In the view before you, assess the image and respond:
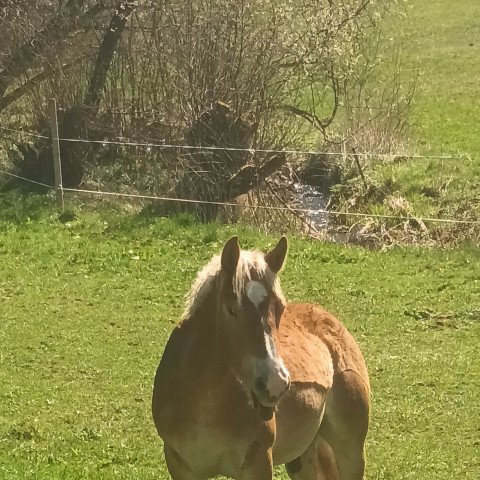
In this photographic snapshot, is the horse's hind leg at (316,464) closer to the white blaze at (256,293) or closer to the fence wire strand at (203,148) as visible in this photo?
the white blaze at (256,293)

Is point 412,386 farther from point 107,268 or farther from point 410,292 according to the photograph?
point 107,268

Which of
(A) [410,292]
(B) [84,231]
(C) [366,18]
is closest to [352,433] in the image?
(A) [410,292]

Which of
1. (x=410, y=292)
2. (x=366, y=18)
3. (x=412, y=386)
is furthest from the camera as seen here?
(x=366, y=18)

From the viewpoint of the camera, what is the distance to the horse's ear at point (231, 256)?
4066mm

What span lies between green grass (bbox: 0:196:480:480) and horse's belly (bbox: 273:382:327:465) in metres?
1.53

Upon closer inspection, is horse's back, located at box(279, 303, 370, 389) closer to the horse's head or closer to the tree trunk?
the horse's head

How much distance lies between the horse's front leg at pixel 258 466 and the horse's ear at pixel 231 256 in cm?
79

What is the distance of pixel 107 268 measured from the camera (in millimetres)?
10375

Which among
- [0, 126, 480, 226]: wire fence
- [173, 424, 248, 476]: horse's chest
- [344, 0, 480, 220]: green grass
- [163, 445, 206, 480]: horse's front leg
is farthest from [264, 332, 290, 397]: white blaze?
[344, 0, 480, 220]: green grass

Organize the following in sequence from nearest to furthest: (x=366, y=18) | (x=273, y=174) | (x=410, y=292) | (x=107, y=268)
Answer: (x=410, y=292) → (x=107, y=268) → (x=273, y=174) → (x=366, y=18)

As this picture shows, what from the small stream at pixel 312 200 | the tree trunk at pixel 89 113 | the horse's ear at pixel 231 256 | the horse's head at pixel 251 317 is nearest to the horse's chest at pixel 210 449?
the horse's head at pixel 251 317

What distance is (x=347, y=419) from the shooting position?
4820 millimetres

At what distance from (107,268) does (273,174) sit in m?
3.83

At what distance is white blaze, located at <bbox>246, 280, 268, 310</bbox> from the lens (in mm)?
4035
